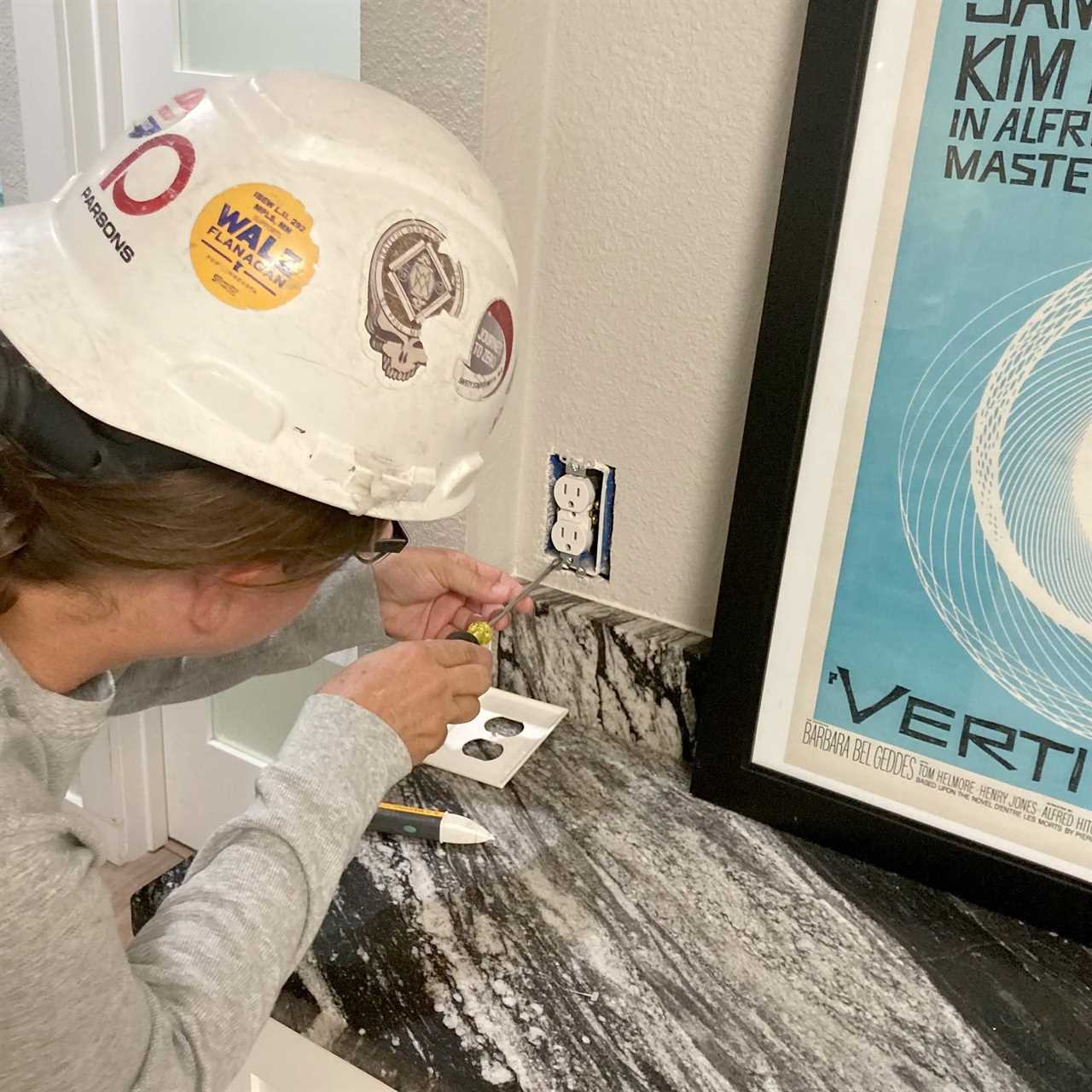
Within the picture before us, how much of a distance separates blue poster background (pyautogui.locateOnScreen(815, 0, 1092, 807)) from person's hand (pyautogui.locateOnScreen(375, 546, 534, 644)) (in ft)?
0.91

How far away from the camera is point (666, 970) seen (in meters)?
0.66

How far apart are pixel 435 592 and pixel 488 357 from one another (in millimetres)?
340

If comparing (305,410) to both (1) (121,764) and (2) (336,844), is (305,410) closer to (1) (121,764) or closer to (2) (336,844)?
(2) (336,844)

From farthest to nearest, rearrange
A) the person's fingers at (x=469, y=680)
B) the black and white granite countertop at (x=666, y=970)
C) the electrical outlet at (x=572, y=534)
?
the electrical outlet at (x=572, y=534), the person's fingers at (x=469, y=680), the black and white granite countertop at (x=666, y=970)

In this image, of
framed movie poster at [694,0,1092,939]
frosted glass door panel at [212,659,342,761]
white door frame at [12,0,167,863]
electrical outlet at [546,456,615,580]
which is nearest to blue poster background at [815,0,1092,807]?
framed movie poster at [694,0,1092,939]

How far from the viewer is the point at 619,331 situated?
0.86 metres

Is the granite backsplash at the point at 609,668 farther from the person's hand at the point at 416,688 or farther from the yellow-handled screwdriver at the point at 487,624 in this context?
the person's hand at the point at 416,688

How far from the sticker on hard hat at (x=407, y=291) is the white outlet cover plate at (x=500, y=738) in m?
0.44

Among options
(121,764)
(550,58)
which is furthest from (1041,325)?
(121,764)

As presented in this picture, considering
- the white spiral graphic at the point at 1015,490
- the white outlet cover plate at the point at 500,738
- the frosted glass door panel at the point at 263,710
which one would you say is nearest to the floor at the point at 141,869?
the frosted glass door panel at the point at 263,710

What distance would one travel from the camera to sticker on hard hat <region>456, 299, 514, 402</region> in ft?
1.77

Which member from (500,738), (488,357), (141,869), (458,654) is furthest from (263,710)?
(488,357)

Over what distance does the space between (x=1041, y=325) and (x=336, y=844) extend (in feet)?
1.80

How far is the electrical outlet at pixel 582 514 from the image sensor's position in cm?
92
